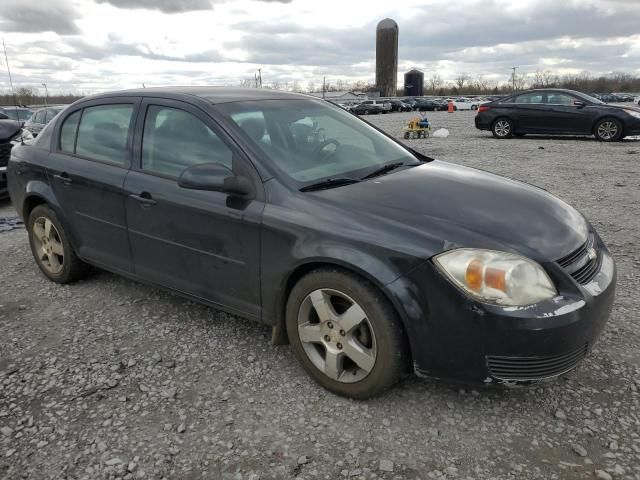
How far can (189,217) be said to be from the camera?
10.0 feet

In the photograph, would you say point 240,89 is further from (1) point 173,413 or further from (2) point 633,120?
(2) point 633,120

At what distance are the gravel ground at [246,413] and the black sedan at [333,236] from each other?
27 centimetres

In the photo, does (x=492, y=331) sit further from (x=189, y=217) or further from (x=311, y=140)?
(x=189, y=217)

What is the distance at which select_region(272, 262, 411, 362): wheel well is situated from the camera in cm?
242

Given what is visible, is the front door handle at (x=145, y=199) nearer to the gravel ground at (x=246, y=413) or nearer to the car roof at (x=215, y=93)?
the car roof at (x=215, y=93)

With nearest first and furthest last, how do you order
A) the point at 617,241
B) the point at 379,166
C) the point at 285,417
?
the point at 285,417 → the point at 379,166 → the point at 617,241

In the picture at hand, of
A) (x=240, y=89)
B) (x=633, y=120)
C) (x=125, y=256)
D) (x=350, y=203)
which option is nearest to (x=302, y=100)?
(x=240, y=89)

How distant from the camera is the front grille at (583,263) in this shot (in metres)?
2.43

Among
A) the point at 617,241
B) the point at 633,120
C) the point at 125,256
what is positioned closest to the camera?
the point at 125,256

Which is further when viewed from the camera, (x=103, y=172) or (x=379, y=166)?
(x=103, y=172)

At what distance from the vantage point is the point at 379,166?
10.7 feet

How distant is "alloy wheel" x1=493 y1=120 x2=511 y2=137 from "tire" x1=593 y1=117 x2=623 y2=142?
221 cm

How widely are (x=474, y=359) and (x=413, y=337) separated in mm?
282

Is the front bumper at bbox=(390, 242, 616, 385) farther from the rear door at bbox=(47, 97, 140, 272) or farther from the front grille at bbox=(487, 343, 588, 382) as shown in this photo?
the rear door at bbox=(47, 97, 140, 272)
